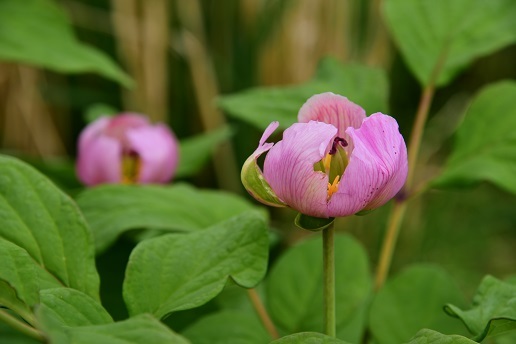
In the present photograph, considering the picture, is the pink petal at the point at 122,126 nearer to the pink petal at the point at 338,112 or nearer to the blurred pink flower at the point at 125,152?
the blurred pink flower at the point at 125,152

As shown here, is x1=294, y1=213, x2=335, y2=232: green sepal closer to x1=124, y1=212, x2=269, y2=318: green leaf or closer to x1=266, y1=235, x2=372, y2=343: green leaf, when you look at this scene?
x1=124, y1=212, x2=269, y2=318: green leaf

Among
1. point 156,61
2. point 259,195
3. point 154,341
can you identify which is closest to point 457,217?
point 156,61

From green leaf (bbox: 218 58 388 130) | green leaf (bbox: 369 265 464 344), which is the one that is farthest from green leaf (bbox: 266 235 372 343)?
green leaf (bbox: 218 58 388 130)

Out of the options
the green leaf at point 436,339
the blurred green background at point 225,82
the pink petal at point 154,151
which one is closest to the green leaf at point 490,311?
the green leaf at point 436,339

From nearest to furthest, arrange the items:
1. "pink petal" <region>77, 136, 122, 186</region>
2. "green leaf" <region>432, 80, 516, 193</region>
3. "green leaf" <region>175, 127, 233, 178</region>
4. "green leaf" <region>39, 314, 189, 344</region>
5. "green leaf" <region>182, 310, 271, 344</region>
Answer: "green leaf" <region>39, 314, 189, 344</region> → "green leaf" <region>182, 310, 271, 344</region> → "green leaf" <region>432, 80, 516, 193</region> → "pink petal" <region>77, 136, 122, 186</region> → "green leaf" <region>175, 127, 233, 178</region>

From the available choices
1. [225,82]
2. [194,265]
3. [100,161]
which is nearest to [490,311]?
[194,265]

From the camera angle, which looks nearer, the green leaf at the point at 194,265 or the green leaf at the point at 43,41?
the green leaf at the point at 194,265
